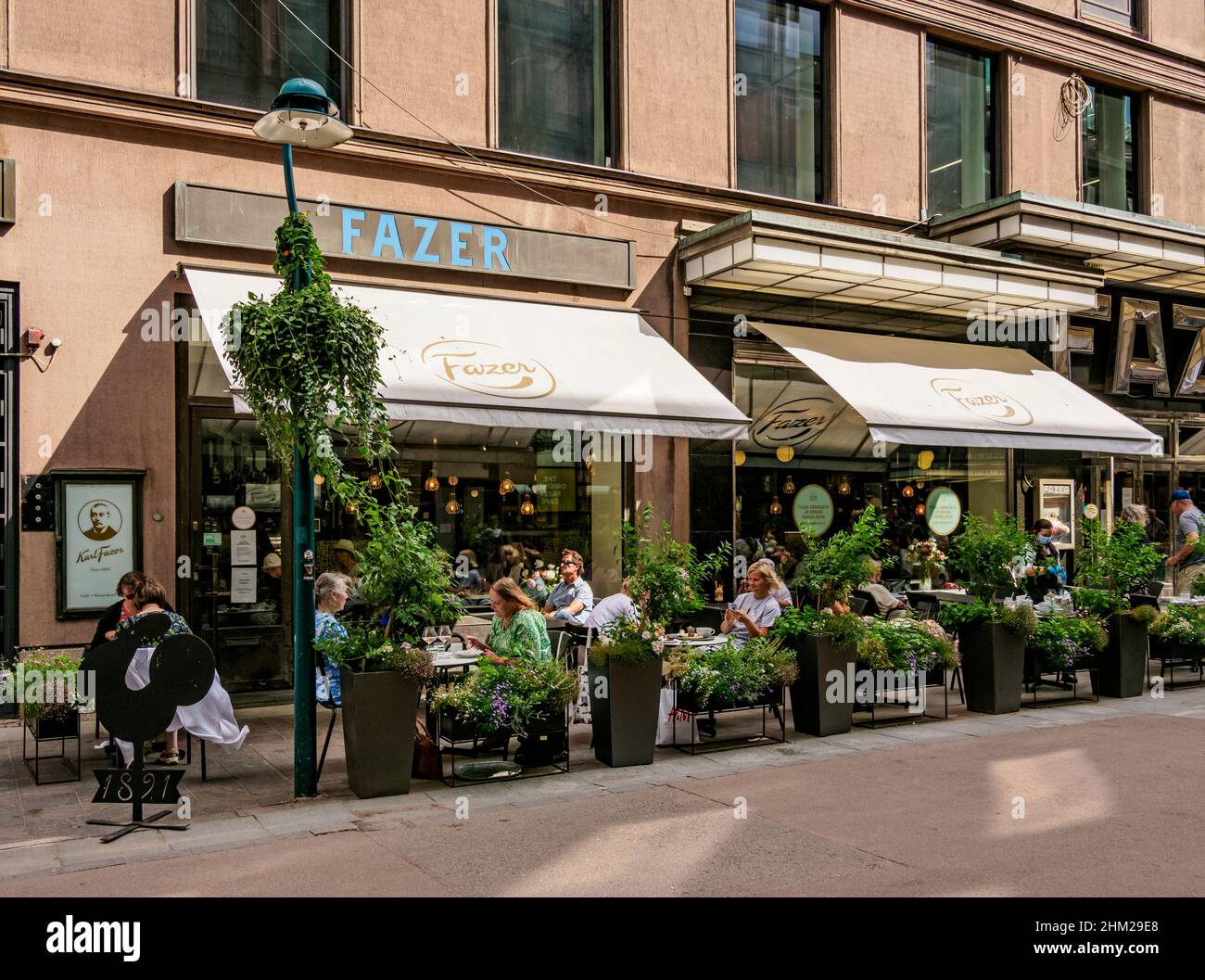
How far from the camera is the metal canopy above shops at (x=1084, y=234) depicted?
14.6 meters

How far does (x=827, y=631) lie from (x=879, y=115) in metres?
8.90

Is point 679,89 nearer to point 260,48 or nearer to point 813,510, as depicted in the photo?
point 260,48

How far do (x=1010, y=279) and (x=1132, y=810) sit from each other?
9.16 meters

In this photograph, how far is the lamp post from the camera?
7.12 metres

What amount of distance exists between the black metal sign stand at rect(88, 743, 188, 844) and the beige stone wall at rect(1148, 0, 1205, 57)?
18.8 meters

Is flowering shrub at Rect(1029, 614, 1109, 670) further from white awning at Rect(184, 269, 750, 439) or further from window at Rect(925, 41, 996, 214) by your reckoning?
window at Rect(925, 41, 996, 214)

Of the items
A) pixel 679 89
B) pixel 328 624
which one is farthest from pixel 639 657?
pixel 679 89

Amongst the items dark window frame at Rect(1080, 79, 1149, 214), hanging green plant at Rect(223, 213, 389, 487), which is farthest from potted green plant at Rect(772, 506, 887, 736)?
dark window frame at Rect(1080, 79, 1149, 214)

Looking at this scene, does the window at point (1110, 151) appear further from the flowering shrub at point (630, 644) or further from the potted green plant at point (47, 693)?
the potted green plant at point (47, 693)

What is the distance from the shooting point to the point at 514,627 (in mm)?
8547

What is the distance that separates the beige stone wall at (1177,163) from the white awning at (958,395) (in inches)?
191

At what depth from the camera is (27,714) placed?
7.91 m
